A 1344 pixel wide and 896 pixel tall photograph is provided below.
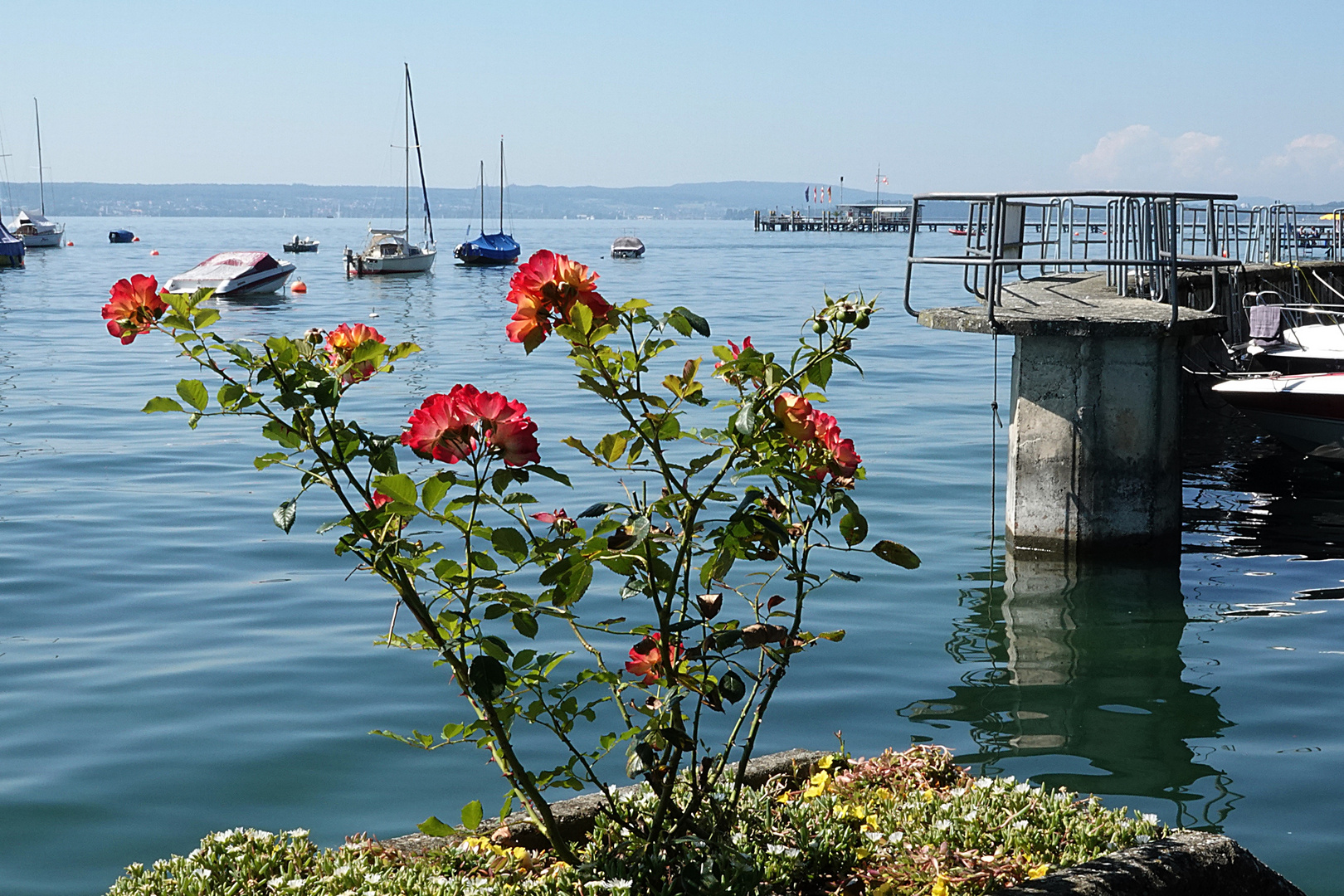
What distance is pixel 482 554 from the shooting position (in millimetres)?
3305

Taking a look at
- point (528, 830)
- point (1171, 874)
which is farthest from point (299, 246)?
point (1171, 874)

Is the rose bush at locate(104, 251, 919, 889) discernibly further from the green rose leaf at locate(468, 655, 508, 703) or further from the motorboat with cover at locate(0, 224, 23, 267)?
the motorboat with cover at locate(0, 224, 23, 267)

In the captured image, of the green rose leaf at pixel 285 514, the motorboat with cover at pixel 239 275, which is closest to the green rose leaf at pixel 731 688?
the green rose leaf at pixel 285 514

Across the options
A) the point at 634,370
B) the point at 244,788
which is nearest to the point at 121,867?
the point at 244,788

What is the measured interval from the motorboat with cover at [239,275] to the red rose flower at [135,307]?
4451 centimetres

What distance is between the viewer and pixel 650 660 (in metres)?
3.40

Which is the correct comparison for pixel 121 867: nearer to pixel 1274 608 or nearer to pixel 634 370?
pixel 634 370

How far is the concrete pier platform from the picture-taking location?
354 inches

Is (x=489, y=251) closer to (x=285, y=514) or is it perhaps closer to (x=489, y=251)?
(x=489, y=251)

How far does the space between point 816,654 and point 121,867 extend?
438 cm

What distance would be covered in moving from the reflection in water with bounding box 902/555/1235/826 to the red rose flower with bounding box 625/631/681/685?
134 inches

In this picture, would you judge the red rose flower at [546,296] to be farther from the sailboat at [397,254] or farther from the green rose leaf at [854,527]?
the sailboat at [397,254]

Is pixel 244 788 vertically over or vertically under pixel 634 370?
under

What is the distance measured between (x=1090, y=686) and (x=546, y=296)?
5.54 m
